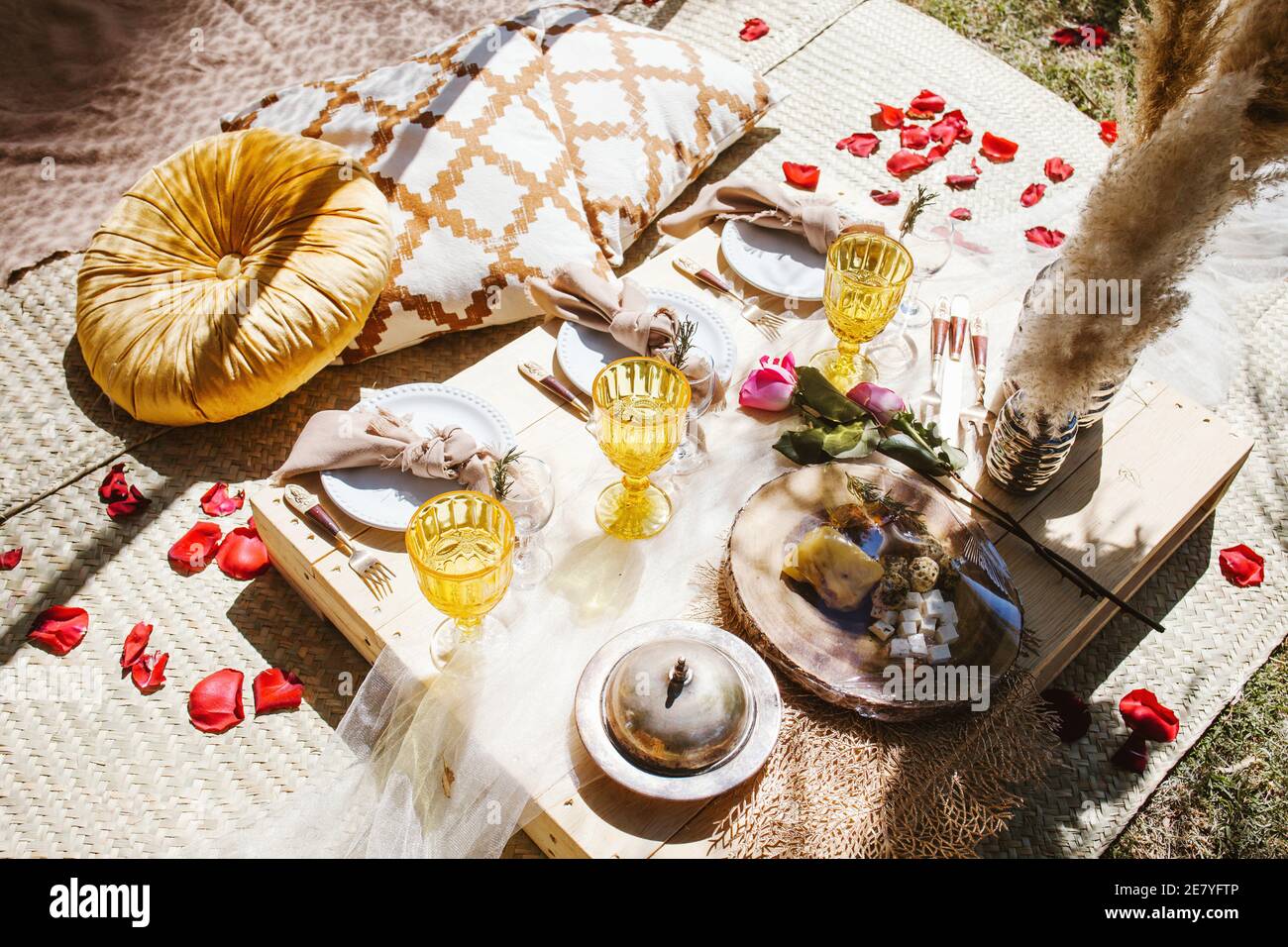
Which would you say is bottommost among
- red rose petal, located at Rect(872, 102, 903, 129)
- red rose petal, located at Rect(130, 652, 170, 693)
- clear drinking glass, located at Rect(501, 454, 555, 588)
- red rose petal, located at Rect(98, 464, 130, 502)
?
red rose petal, located at Rect(130, 652, 170, 693)

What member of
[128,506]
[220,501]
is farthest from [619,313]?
[128,506]

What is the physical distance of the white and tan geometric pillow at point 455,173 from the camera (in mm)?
2100

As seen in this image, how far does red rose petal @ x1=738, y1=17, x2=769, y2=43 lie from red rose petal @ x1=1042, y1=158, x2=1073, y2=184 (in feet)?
3.10

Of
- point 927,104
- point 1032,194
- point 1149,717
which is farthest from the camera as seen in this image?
point 927,104

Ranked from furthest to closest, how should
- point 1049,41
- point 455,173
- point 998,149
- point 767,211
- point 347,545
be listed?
point 1049,41
point 998,149
point 455,173
point 767,211
point 347,545

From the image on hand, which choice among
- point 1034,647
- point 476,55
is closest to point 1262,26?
point 1034,647

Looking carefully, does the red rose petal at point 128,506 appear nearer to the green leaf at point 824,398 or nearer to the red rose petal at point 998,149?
the green leaf at point 824,398

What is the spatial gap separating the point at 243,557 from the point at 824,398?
1114 mm

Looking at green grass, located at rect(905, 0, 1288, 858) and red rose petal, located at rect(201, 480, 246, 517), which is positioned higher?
red rose petal, located at rect(201, 480, 246, 517)

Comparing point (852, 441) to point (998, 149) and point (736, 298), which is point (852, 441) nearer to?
point (736, 298)

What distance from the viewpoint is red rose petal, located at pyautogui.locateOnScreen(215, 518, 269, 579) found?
1812 mm

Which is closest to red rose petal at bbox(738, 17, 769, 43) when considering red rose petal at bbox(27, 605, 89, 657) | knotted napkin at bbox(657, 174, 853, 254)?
knotted napkin at bbox(657, 174, 853, 254)

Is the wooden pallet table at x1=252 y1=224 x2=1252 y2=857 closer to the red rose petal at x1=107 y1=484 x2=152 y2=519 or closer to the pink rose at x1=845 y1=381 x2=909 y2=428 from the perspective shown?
the pink rose at x1=845 y1=381 x2=909 y2=428

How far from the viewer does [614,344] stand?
5.85ft
